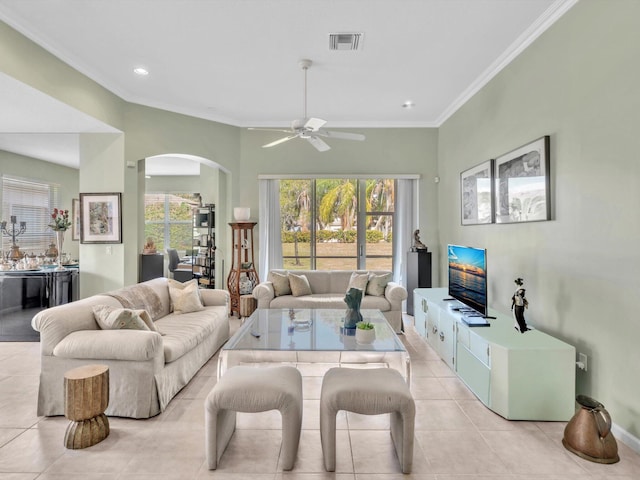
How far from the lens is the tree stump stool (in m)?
2.29

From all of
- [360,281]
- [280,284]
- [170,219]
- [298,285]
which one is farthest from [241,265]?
[170,219]

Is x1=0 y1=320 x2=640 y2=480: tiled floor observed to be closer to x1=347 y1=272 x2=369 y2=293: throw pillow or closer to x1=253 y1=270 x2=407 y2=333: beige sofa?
x1=253 y1=270 x2=407 y2=333: beige sofa

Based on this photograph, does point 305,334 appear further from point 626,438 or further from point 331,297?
point 626,438

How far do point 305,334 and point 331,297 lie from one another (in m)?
1.95

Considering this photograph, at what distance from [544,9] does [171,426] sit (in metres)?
4.26

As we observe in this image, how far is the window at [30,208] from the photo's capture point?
6.84 metres

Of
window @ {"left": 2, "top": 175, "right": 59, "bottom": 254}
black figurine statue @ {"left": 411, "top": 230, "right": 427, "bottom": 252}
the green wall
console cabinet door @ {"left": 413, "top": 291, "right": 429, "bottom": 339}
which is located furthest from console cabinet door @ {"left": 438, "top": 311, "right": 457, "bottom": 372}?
window @ {"left": 2, "top": 175, "right": 59, "bottom": 254}

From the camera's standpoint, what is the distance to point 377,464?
217 centimetres

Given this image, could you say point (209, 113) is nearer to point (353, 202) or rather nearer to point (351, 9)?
point (353, 202)

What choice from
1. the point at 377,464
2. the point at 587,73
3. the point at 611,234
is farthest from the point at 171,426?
the point at 587,73

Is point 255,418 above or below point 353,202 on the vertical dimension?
below

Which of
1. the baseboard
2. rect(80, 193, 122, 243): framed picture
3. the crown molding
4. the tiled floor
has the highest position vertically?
the crown molding

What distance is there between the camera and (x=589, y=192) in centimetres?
263

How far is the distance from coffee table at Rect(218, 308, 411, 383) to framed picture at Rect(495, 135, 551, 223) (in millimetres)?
1634
